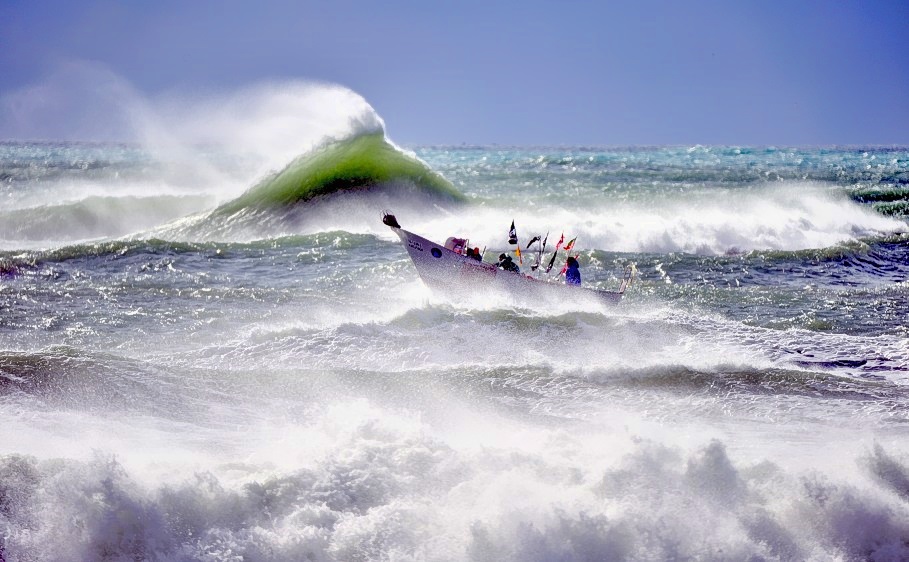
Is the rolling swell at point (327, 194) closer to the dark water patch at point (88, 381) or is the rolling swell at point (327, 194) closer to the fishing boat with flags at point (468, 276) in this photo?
the fishing boat with flags at point (468, 276)

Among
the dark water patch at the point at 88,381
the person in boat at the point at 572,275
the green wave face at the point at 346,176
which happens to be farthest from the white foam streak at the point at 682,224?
the dark water patch at the point at 88,381

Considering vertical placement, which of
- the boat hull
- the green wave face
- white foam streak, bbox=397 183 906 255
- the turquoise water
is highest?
the green wave face

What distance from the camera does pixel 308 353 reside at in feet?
43.4

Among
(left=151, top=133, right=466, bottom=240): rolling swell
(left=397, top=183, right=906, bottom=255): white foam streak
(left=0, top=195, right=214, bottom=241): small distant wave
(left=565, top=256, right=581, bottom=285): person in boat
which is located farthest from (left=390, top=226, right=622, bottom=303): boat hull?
(left=0, top=195, right=214, bottom=241): small distant wave

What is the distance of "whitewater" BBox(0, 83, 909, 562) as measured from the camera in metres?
7.52

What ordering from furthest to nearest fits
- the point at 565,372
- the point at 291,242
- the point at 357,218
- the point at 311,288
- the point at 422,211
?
1. the point at 422,211
2. the point at 357,218
3. the point at 291,242
4. the point at 311,288
5. the point at 565,372

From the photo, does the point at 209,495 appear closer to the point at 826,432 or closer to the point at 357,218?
the point at 826,432

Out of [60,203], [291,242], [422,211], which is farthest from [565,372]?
[60,203]

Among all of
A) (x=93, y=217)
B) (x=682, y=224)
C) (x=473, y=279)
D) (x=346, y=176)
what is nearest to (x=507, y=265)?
(x=473, y=279)

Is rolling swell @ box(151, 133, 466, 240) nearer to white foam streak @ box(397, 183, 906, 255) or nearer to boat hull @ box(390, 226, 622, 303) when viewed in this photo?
white foam streak @ box(397, 183, 906, 255)

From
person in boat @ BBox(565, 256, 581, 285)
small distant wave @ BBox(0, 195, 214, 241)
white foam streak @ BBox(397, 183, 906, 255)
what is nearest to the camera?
person in boat @ BBox(565, 256, 581, 285)

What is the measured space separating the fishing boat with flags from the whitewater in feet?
0.87

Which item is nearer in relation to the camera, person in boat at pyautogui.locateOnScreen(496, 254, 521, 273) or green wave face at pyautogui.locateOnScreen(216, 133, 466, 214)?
person in boat at pyautogui.locateOnScreen(496, 254, 521, 273)

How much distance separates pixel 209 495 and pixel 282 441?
5.53 feet
